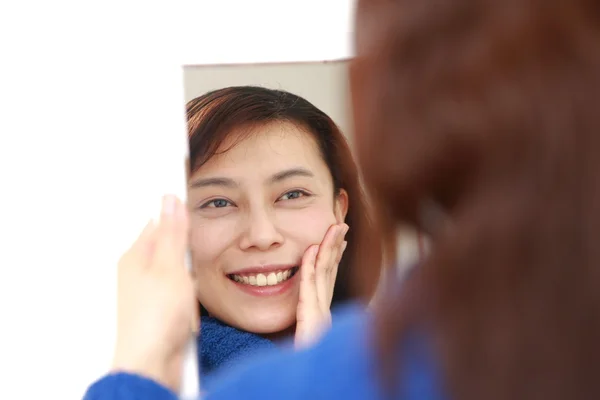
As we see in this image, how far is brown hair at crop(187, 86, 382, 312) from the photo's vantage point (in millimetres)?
728

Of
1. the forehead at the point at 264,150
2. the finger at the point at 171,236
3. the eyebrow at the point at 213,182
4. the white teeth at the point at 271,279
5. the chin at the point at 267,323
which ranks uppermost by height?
the forehead at the point at 264,150

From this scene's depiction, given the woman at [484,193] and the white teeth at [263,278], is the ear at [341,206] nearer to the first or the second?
the white teeth at [263,278]

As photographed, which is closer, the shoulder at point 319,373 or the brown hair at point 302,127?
the shoulder at point 319,373

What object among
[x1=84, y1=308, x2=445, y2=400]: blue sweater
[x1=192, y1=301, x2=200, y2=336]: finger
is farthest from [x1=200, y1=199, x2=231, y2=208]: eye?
[x1=84, y1=308, x2=445, y2=400]: blue sweater

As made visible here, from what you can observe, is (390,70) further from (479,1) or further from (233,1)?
(233,1)

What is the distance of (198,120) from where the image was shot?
729 mm

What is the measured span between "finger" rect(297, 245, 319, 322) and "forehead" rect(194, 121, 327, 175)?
104mm

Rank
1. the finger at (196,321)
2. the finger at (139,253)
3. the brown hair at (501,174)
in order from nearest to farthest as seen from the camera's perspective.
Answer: the brown hair at (501,174) → the finger at (139,253) → the finger at (196,321)

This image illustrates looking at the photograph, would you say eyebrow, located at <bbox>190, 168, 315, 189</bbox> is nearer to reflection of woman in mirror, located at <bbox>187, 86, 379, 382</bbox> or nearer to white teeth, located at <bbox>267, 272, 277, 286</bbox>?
reflection of woman in mirror, located at <bbox>187, 86, 379, 382</bbox>

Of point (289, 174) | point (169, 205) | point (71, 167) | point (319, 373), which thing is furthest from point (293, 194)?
point (319, 373)

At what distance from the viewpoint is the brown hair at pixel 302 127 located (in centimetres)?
73

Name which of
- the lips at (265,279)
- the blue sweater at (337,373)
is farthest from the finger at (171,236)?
the blue sweater at (337,373)

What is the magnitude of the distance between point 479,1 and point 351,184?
503 millimetres

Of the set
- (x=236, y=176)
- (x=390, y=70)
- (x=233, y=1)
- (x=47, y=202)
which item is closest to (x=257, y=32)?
(x=233, y=1)
